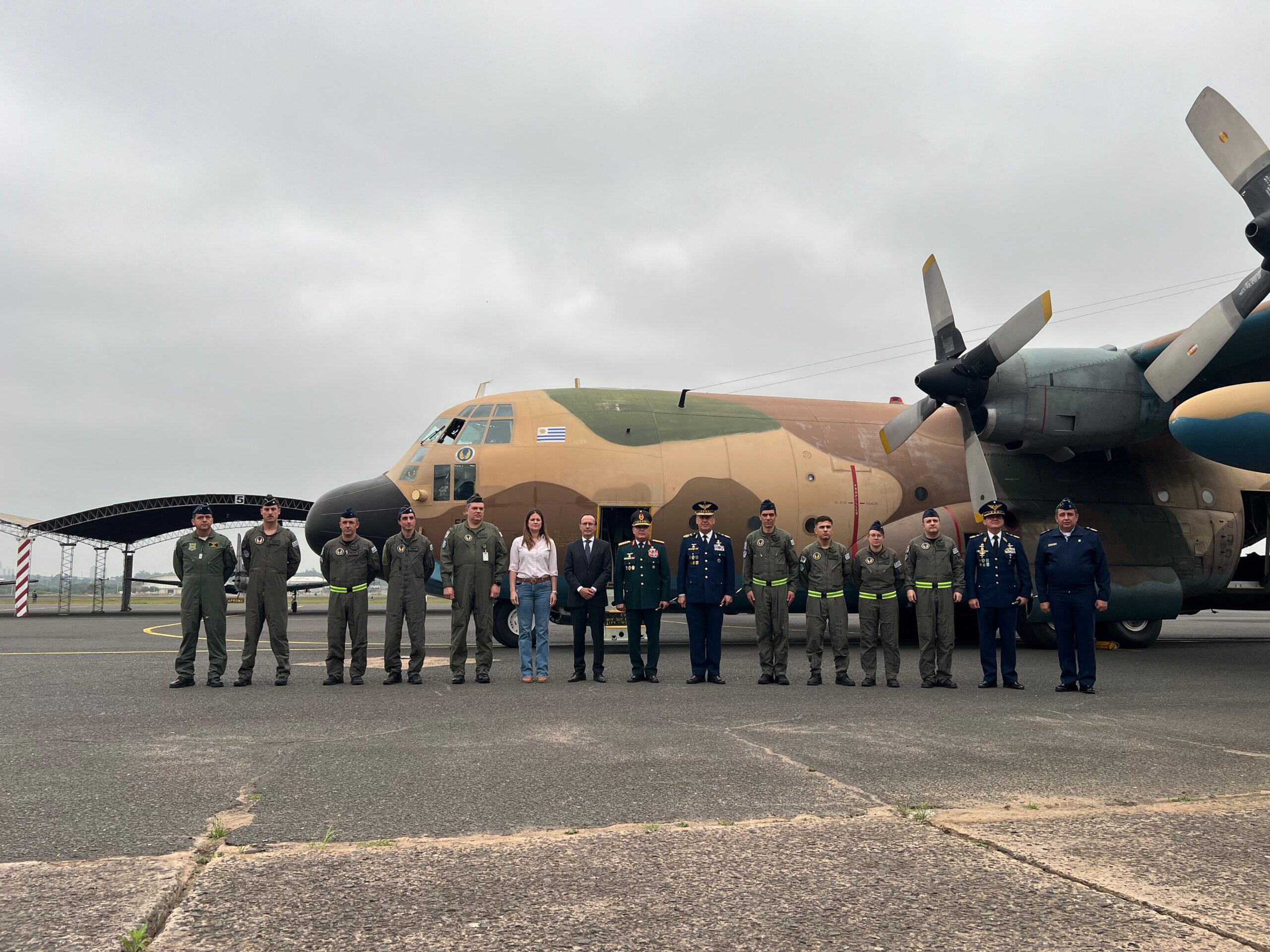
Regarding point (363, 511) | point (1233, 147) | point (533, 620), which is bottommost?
point (533, 620)

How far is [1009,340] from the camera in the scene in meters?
11.5

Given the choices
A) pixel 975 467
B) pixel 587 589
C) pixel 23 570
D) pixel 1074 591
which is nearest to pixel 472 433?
pixel 587 589

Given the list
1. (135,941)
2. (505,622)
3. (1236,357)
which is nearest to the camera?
(135,941)

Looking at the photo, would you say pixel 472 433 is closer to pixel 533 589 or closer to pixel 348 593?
pixel 533 589

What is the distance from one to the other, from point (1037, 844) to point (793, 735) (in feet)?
8.30

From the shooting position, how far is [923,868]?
3.00 meters

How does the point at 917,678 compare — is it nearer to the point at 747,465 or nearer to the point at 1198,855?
the point at 747,465

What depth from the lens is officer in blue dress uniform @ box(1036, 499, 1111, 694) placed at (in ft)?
27.7

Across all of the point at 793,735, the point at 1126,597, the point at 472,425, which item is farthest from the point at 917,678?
the point at 472,425

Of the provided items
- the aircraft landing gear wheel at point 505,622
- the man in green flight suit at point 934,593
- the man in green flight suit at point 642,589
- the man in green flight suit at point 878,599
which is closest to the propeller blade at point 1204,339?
the man in green flight suit at point 934,593

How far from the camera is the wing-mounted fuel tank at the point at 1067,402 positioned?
476 inches

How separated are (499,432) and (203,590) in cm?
544

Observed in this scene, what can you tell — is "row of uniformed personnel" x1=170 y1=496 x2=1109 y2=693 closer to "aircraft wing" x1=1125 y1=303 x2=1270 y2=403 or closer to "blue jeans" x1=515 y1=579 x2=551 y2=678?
"blue jeans" x1=515 y1=579 x2=551 y2=678

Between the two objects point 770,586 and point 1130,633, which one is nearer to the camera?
point 770,586
